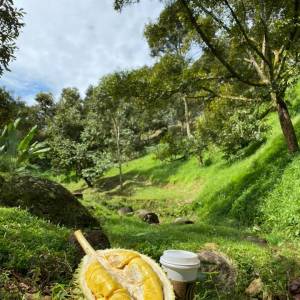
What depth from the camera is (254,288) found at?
5715 millimetres

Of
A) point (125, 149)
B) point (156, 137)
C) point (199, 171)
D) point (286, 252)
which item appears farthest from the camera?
point (156, 137)

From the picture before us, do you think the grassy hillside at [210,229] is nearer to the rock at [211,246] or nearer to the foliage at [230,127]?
the rock at [211,246]

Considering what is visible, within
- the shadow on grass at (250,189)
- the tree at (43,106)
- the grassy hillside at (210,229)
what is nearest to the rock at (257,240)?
the grassy hillside at (210,229)

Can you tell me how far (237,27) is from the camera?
12734 millimetres

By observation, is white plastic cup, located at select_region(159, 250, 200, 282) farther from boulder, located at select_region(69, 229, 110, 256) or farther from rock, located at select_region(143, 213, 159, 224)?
rock, located at select_region(143, 213, 159, 224)

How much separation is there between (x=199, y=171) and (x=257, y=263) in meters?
17.2

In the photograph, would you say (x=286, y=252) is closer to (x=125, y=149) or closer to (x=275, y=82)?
(x=275, y=82)

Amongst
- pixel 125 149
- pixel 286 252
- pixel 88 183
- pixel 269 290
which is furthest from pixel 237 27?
pixel 125 149

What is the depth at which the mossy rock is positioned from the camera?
8102mm

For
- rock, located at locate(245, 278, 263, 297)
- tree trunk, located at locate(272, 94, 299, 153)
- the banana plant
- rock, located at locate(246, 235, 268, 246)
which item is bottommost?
rock, located at locate(246, 235, 268, 246)

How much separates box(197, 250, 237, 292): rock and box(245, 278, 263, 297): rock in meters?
0.22

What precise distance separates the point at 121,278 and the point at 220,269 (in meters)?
2.97

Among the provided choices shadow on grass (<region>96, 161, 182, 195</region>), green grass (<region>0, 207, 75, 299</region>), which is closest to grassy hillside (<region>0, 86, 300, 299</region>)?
green grass (<region>0, 207, 75, 299</region>)

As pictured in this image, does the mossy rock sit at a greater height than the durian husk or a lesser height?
greater
